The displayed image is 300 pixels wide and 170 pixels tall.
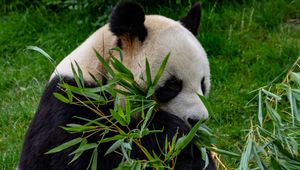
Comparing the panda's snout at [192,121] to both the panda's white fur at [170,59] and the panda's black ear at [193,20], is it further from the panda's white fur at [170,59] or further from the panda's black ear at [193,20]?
the panda's black ear at [193,20]

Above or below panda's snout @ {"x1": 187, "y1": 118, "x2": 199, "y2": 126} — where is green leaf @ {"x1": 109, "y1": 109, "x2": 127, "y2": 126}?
above

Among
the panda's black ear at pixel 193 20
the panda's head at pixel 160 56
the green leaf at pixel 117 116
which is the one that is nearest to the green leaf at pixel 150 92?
the green leaf at pixel 117 116

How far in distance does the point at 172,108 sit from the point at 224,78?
238cm

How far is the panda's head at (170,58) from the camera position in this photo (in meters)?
3.74

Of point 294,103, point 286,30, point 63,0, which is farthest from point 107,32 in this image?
point 63,0

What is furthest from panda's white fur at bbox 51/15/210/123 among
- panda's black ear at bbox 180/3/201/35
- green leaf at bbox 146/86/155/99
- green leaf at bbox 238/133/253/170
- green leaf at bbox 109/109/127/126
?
green leaf at bbox 109/109/127/126

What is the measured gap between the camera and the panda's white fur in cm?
375

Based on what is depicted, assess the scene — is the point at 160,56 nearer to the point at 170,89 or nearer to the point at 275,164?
the point at 170,89

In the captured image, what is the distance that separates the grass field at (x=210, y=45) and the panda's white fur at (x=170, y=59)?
1.70 m

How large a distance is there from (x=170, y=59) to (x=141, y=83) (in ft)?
0.67

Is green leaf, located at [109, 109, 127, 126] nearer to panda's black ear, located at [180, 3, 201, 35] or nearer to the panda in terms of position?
the panda

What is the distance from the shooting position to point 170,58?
3.77m

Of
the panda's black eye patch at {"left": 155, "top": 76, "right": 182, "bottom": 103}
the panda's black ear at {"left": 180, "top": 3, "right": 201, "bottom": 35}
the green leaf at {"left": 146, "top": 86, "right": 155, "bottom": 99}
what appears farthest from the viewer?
the panda's black ear at {"left": 180, "top": 3, "right": 201, "bottom": 35}

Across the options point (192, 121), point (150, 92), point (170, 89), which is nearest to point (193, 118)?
point (192, 121)
